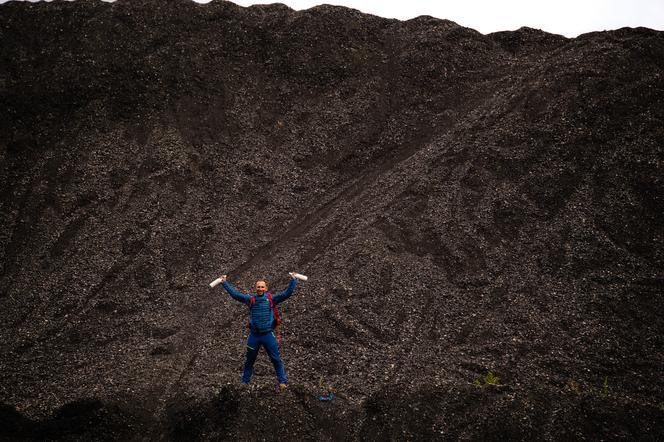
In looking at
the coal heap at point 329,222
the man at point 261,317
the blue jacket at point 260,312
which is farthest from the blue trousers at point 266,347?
the coal heap at point 329,222

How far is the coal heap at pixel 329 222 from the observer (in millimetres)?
11516

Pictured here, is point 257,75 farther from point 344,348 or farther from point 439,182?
point 344,348

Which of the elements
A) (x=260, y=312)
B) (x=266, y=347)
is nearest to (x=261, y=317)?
(x=260, y=312)

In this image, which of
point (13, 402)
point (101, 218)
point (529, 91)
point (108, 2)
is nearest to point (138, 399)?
point (13, 402)

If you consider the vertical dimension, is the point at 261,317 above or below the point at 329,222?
above

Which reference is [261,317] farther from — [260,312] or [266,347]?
[266,347]

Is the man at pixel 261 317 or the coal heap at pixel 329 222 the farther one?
the coal heap at pixel 329 222

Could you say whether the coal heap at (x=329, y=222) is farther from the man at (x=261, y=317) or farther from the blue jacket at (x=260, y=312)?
the blue jacket at (x=260, y=312)

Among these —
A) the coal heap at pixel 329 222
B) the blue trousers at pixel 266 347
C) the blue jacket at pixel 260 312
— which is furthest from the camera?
the coal heap at pixel 329 222

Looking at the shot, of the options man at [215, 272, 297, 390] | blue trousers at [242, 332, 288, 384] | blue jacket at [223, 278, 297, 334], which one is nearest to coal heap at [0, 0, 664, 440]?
blue trousers at [242, 332, 288, 384]

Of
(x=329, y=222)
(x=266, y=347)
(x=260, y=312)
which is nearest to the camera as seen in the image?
(x=260, y=312)

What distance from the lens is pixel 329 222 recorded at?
18.0 meters

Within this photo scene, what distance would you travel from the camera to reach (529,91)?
2045cm

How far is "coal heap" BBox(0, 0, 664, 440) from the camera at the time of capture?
11516 millimetres
